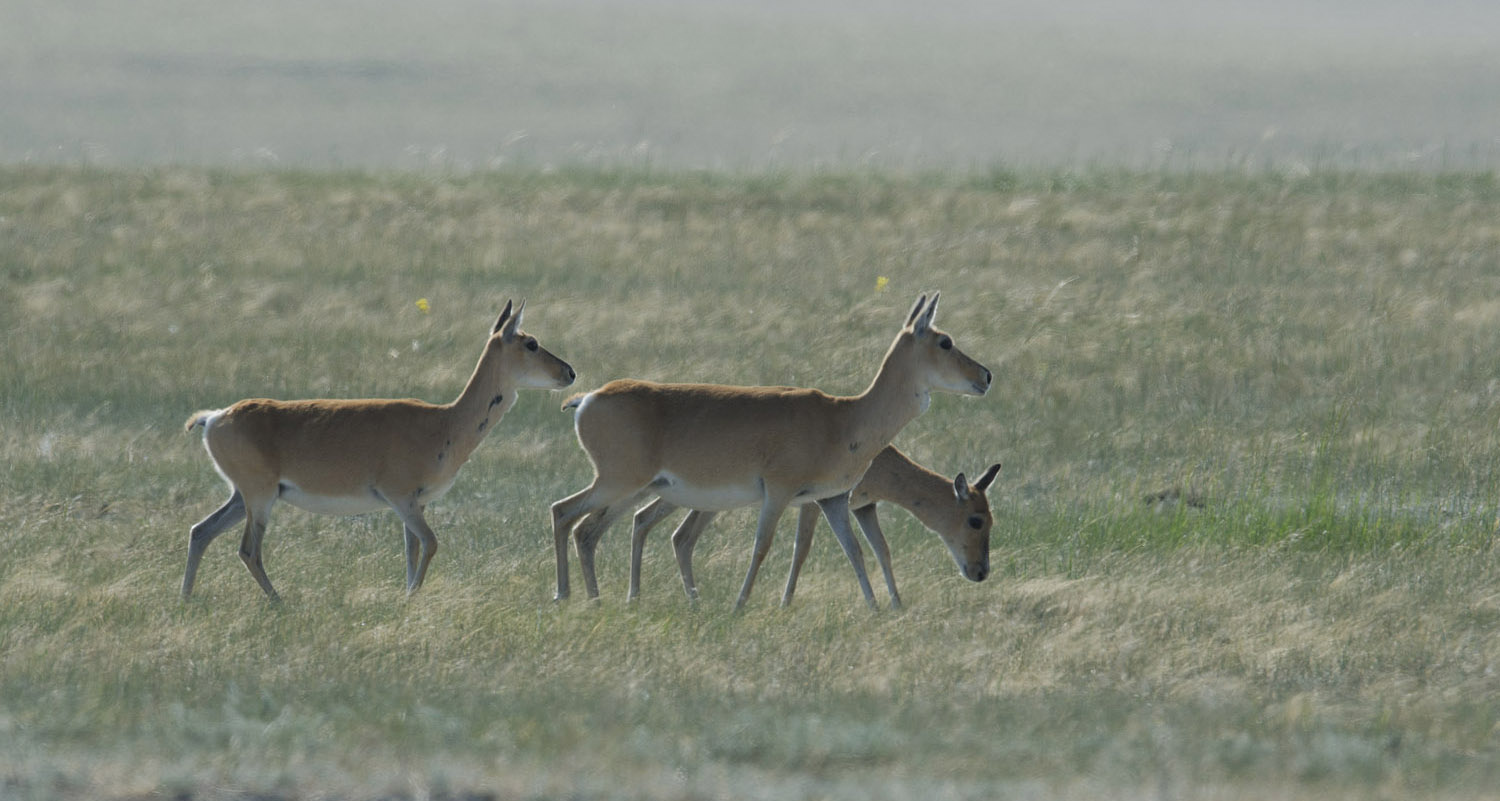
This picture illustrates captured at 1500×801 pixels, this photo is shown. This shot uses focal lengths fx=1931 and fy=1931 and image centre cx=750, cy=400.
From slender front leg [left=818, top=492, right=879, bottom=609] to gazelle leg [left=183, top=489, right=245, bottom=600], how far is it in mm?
3715

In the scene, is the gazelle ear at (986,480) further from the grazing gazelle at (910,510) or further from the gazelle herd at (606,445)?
the gazelle herd at (606,445)

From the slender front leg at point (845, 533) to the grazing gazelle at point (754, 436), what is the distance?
14mm

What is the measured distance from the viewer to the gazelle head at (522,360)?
40.4 feet

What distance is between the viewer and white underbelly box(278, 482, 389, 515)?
1184 centimetres

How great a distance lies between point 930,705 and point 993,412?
12332 millimetres

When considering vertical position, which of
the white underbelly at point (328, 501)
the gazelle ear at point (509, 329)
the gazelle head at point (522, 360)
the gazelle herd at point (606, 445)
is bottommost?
the white underbelly at point (328, 501)

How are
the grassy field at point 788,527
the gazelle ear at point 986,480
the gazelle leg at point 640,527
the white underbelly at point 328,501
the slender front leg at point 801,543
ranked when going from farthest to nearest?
the gazelle ear at point 986,480, the gazelle leg at point 640,527, the slender front leg at point 801,543, the white underbelly at point 328,501, the grassy field at point 788,527

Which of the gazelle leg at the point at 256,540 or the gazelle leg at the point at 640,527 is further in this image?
the gazelle leg at the point at 640,527

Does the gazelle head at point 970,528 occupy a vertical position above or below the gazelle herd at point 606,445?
below

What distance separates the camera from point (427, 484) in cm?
1195

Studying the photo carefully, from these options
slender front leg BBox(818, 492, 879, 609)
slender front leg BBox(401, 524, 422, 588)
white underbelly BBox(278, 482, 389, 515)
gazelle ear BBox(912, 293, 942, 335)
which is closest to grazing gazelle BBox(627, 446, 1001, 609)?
slender front leg BBox(818, 492, 879, 609)

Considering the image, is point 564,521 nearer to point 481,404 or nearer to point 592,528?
point 592,528

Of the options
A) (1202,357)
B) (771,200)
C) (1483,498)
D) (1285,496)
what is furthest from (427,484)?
(771,200)

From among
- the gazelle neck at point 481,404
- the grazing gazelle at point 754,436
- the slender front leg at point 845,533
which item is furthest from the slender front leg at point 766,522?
the gazelle neck at point 481,404
